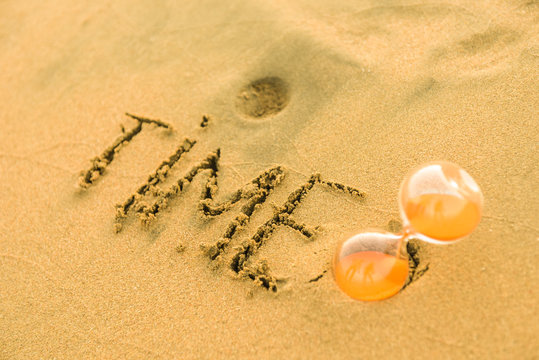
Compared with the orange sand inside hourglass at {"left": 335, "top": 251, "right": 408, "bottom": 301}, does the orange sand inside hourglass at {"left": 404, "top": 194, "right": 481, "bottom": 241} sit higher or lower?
higher

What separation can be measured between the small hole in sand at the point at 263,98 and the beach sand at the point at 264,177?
1 centimetres

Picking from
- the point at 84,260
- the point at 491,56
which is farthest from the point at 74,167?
the point at 491,56

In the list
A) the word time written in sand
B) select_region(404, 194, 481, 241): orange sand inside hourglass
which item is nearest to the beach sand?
the word time written in sand

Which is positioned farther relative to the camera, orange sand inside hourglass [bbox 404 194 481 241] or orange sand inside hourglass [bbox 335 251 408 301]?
orange sand inside hourglass [bbox 335 251 408 301]

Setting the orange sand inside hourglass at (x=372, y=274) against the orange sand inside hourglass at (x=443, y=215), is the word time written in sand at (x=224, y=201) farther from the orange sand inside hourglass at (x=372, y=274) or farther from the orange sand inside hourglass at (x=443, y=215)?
the orange sand inside hourglass at (x=443, y=215)

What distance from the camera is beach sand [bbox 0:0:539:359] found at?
150 centimetres

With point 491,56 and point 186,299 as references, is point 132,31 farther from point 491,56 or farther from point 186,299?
point 491,56

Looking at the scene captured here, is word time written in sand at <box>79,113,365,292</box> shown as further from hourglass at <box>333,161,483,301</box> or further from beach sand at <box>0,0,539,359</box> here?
hourglass at <box>333,161,483,301</box>

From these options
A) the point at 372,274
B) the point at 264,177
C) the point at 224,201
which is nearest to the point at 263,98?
the point at 264,177

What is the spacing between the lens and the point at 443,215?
1211 millimetres

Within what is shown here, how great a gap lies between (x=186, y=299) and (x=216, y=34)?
1684 mm

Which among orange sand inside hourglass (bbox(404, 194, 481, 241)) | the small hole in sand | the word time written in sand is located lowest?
the word time written in sand

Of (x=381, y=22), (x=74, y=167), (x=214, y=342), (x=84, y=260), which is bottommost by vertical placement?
(x=214, y=342)

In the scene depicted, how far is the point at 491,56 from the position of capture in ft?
6.80
